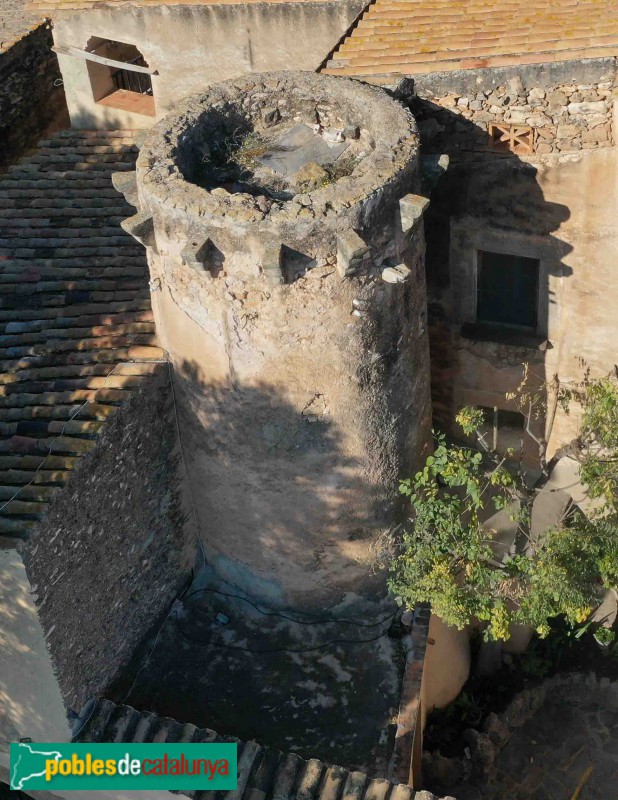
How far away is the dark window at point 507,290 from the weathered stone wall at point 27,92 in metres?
9.02

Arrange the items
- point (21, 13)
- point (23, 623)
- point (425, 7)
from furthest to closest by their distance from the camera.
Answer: point (21, 13) < point (425, 7) < point (23, 623)

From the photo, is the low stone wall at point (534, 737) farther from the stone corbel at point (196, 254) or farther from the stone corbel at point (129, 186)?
the stone corbel at point (129, 186)

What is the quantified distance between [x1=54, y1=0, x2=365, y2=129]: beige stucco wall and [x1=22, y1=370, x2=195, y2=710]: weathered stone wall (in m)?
5.02

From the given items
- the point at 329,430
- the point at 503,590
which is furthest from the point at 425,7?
the point at 503,590

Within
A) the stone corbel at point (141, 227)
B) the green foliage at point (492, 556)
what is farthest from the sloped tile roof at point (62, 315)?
the green foliage at point (492, 556)

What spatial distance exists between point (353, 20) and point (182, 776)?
9154 mm

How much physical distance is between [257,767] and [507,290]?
6669 mm

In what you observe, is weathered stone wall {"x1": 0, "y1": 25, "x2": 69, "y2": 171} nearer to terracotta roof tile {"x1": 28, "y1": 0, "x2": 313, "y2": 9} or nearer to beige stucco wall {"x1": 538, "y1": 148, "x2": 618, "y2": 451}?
terracotta roof tile {"x1": 28, "y1": 0, "x2": 313, "y2": 9}

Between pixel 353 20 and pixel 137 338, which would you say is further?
pixel 353 20

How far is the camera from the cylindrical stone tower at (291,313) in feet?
31.2

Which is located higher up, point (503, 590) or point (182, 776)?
point (503, 590)

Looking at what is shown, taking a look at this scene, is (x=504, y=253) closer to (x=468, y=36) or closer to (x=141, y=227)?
(x=468, y=36)

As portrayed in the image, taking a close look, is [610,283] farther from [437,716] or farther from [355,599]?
[437,716]

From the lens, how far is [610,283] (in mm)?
12453
